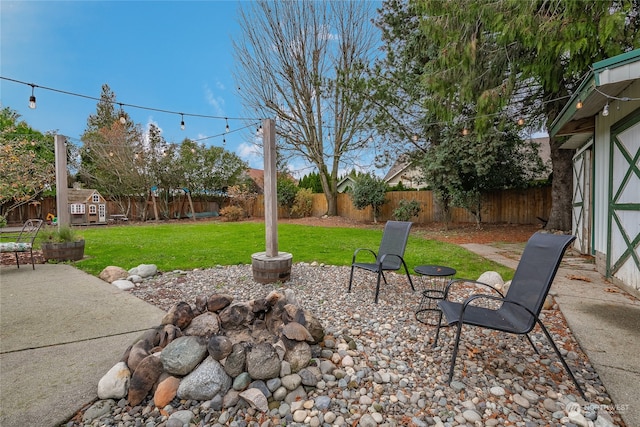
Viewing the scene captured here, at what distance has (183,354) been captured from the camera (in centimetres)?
188

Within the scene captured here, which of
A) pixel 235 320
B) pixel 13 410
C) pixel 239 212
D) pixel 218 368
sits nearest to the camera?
pixel 13 410

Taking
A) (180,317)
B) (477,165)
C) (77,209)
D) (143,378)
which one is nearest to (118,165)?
(77,209)

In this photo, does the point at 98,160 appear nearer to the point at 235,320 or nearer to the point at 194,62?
the point at 194,62

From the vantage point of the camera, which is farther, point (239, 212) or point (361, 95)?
point (239, 212)

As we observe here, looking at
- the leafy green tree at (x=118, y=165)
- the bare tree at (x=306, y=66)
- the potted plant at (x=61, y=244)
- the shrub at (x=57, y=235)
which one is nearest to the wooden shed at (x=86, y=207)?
the leafy green tree at (x=118, y=165)

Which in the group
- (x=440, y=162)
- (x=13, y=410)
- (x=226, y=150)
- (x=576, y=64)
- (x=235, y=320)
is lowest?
(x=13, y=410)

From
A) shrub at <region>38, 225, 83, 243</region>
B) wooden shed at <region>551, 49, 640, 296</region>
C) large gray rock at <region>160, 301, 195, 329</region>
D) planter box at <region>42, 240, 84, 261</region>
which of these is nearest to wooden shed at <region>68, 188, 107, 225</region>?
shrub at <region>38, 225, 83, 243</region>

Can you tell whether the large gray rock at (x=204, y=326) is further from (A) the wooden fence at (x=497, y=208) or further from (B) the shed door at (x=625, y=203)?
(A) the wooden fence at (x=497, y=208)

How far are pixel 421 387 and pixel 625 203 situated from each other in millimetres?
3891

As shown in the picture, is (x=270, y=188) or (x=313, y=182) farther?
(x=313, y=182)

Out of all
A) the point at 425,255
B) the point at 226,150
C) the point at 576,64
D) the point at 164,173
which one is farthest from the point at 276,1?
the point at 425,255

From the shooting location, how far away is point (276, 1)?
41.9 feet

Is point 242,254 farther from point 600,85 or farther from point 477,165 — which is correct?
point 477,165

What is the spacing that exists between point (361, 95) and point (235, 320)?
10489 millimetres
